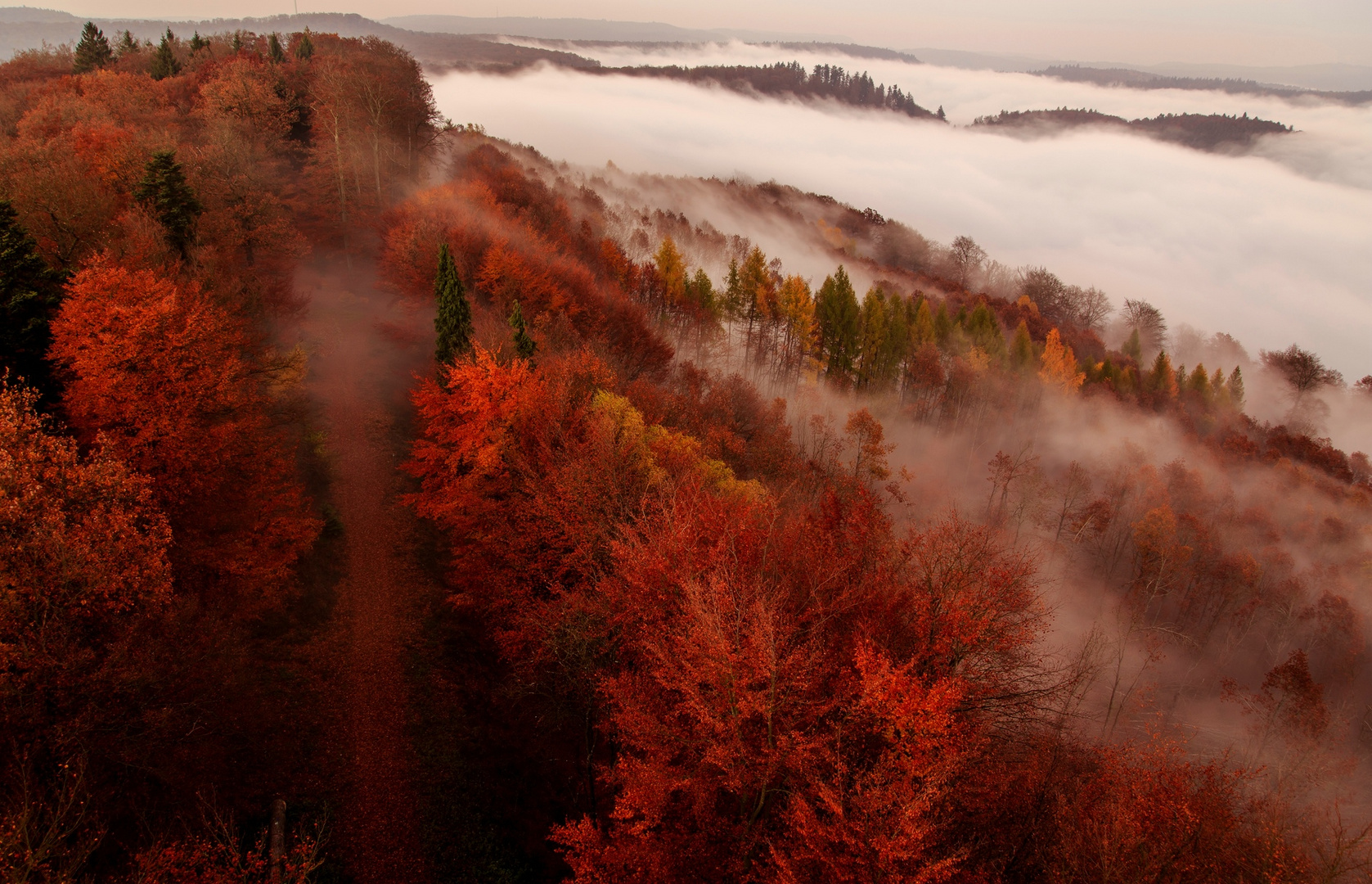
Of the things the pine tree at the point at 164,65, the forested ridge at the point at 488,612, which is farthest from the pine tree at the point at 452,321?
the pine tree at the point at 164,65

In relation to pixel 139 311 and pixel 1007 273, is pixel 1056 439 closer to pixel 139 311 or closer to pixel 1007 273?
pixel 1007 273

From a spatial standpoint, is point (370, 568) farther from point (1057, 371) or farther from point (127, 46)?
point (127, 46)

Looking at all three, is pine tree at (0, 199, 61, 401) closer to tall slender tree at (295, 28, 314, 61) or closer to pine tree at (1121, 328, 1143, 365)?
tall slender tree at (295, 28, 314, 61)

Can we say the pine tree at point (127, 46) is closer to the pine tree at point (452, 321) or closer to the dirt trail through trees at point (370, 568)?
the dirt trail through trees at point (370, 568)

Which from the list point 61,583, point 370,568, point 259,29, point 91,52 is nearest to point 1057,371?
point 370,568

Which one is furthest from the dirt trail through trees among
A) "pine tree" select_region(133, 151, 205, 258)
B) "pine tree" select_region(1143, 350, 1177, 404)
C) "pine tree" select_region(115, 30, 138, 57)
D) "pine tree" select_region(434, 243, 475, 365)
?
"pine tree" select_region(1143, 350, 1177, 404)

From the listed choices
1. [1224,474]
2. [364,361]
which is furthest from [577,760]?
[1224,474]

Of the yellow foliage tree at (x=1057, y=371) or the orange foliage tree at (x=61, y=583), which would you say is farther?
the yellow foliage tree at (x=1057, y=371)
